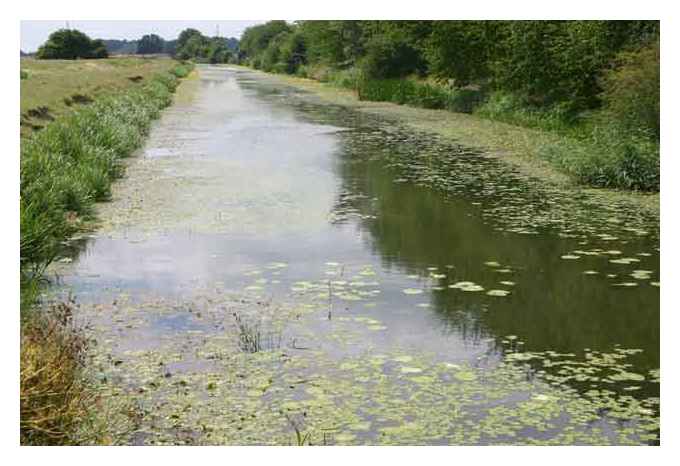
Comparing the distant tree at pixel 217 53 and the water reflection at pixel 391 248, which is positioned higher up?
the distant tree at pixel 217 53

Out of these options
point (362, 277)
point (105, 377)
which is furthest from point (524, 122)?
point (105, 377)

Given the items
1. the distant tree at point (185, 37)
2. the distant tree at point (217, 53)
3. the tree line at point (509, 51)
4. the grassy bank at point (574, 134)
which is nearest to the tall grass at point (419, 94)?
the grassy bank at point (574, 134)

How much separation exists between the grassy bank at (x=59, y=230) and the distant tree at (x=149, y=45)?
8931 centimetres

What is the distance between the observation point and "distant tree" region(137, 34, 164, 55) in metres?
107

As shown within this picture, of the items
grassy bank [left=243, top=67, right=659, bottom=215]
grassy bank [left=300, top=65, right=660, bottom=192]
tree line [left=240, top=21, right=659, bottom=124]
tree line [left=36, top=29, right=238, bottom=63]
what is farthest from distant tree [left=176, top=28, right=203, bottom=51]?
grassy bank [left=300, top=65, right=660, bottom=192]

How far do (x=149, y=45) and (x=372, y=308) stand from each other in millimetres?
109170

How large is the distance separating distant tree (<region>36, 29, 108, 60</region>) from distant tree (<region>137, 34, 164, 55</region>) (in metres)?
40.4

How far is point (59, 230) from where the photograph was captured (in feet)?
32.4

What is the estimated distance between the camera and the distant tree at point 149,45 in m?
107

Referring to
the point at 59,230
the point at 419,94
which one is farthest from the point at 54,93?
the point at 59,230

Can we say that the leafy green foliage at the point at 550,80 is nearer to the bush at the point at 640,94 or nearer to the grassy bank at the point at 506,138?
the bush at the point at 640,94

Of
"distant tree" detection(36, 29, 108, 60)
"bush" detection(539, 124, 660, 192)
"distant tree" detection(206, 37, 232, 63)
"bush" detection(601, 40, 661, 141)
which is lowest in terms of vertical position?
"bush" detection(539, 124, 660, 192)

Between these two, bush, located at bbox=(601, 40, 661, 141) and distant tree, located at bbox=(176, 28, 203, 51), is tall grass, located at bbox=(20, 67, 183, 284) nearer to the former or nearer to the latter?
bush, located at bbox=(601, 40, 661, 141)

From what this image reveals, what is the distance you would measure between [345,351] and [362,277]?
7.21 feet
